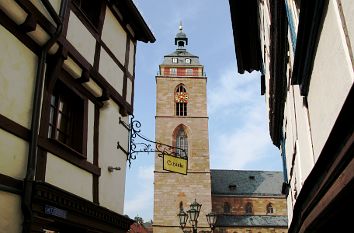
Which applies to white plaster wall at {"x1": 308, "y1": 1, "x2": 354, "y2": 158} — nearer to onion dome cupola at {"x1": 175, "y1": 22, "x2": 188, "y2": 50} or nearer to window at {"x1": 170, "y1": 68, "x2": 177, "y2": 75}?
window at {"x1": 170, "y1": 68, "x2": 177, "y2": 75}

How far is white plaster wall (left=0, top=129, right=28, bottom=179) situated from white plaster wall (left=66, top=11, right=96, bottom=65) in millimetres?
2175

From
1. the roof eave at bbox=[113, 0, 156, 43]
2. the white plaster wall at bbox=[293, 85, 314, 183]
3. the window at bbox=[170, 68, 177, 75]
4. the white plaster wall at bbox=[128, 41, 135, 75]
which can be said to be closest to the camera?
the white plaster wall at bbox=[293, 85, 314, 183]

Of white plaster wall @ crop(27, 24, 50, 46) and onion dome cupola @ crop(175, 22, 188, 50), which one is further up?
onion dome cupola @ crop(175, 22, 188, 50)

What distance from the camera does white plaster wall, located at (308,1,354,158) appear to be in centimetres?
283

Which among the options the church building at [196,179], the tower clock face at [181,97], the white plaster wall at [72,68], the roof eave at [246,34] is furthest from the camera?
the tower clock face at [181,97]

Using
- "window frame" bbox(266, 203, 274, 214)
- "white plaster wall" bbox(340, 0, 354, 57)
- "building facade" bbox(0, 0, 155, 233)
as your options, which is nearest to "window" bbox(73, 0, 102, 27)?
"building facade" bbox(0, 0, 155, 233)

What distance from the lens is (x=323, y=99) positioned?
142 inches

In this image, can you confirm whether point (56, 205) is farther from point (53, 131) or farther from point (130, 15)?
point (130, 15)

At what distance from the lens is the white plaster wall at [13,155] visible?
5.12 meters

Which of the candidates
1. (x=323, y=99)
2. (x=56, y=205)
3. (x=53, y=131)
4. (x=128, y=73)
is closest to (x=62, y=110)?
(x=53, y=131)

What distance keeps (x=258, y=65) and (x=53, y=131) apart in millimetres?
7364

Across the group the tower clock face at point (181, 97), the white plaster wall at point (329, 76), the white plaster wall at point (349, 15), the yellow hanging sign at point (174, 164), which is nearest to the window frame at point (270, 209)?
the tower clock face at point (181, 97)

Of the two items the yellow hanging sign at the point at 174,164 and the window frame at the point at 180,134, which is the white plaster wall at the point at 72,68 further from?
the window frame at the point at 180,134

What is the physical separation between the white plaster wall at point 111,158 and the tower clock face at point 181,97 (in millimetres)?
41810
